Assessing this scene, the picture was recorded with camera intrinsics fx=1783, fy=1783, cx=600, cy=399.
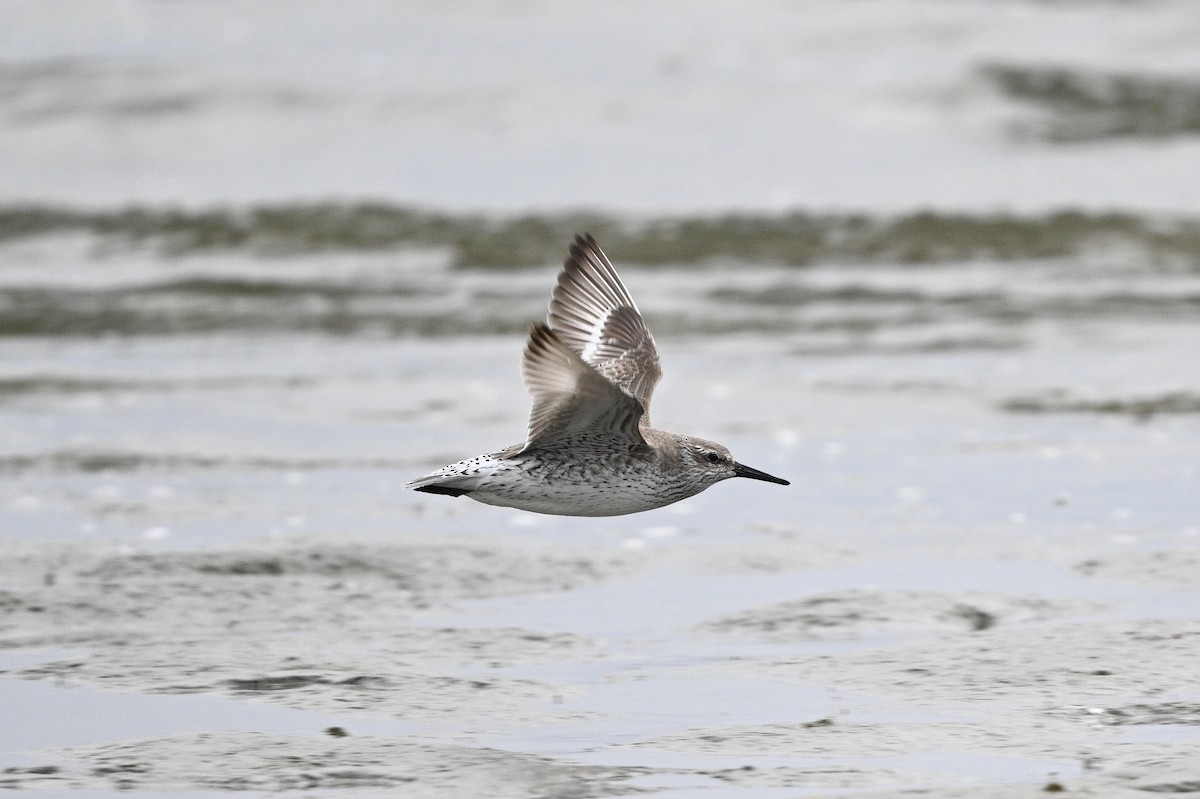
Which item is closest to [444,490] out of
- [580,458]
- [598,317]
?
[580,458]

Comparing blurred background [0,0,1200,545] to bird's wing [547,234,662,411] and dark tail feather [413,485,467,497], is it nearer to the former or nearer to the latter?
bird's wing [547,234,662,411]

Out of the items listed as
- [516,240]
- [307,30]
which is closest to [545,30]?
[307,30]

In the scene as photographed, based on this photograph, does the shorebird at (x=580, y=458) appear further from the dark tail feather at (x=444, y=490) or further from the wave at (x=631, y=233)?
the wave at (x=631, y=233)

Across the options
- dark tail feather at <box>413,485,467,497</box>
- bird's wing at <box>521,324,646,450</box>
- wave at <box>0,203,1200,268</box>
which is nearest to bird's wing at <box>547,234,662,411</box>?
bird's wing at <box>521,324,646,450</box>

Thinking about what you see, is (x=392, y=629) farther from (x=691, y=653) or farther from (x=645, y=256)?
(x=645, y=256)

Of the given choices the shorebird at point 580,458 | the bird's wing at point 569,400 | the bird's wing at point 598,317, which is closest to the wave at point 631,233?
the bird's wing at point 598,317

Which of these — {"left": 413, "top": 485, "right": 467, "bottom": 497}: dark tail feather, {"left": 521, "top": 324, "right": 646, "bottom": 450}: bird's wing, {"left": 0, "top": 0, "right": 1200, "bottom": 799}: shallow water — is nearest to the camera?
{"left": 0, "top": 0, "right": 1200, "bottom": 799}: shallow water

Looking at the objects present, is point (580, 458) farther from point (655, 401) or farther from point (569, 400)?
point (655, 401)

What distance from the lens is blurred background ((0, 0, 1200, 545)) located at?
925 cm

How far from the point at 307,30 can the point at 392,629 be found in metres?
18.4

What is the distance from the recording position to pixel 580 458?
6047 mm

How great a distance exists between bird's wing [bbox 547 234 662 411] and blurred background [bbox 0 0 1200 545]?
1.29m

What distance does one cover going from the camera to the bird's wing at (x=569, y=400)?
546cm

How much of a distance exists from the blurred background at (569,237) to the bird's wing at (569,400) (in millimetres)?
2084
